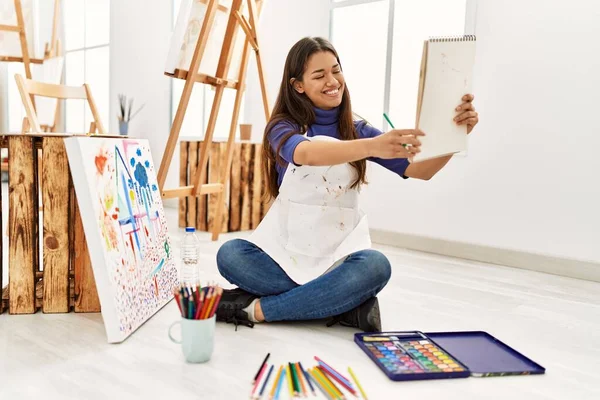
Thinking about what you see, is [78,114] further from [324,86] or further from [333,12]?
[324,86]

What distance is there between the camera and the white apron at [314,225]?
1.69 m

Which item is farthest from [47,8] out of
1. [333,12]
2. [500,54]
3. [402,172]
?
[402,172]

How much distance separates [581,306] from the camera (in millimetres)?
2049

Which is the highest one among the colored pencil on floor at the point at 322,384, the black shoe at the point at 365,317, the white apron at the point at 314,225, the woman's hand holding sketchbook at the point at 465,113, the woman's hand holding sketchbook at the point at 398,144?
the woman's hand holding sketchbook at the point at 465,113

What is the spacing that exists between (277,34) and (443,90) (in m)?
2.47

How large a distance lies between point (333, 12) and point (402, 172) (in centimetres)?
190

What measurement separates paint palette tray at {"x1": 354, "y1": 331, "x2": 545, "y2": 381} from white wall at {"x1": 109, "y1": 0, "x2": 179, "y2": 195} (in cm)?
315

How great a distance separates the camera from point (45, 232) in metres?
1.70

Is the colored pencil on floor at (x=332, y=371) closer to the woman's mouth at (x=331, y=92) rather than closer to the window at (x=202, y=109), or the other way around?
the woman's mouth at (x=331, y=92)

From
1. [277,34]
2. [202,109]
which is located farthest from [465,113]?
[202,109]

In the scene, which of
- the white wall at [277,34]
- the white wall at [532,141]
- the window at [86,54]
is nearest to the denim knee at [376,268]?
the white wall at [532,141]

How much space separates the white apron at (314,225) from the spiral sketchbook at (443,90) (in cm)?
42

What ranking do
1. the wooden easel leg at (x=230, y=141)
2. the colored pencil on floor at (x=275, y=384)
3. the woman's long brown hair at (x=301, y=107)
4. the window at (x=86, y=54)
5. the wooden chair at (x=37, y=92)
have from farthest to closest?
the window at (x=86, y=54) → the wooden easel leg at (x=230, y=141) → the wooden chair at (x=37, y=92) → the woman's long brown hair at (x=301, y=107) → the colored pencil on floor at (x=275, y=384)

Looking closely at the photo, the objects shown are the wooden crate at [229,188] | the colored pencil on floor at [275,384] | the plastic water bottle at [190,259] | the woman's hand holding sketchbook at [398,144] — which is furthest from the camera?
the wooden crate at [229,188]
